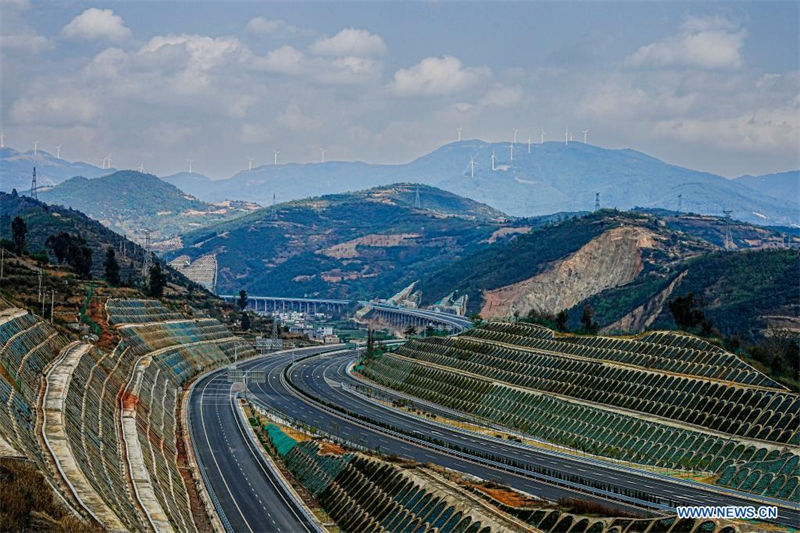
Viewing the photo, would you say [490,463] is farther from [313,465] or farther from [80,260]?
[80,260]

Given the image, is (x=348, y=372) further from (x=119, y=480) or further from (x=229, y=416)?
(x=119, y=480)

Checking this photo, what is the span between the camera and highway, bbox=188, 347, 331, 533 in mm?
74000

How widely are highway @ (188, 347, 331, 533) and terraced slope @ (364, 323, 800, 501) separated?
30931 millimetres

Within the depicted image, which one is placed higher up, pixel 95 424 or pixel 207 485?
pixel 95 424

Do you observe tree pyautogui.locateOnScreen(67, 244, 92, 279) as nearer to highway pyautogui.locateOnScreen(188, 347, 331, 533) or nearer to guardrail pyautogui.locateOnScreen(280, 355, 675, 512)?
highway pyautogui.locateOnScreen(188, 347, 331, 533)

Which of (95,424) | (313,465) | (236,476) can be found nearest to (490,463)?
(313,465)

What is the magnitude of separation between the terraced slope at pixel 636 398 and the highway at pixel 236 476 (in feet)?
101

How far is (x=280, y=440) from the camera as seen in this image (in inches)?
4168

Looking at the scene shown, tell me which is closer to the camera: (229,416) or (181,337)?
(229,416)

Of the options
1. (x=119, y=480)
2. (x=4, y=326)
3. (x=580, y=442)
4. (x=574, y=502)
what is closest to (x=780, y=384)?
(x=580, y=442)

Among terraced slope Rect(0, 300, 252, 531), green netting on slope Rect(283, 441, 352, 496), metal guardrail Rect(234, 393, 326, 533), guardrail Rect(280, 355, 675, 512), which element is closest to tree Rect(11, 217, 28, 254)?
terraced slope Rect(0, 300, 252, 531)

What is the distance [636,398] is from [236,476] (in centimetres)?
4208

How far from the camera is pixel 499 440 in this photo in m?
106

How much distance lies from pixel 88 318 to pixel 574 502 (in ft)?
286
